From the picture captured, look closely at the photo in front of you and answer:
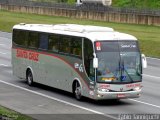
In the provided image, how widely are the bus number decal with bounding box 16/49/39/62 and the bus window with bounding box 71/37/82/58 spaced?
3.51 metres

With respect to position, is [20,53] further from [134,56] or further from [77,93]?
[134,56]

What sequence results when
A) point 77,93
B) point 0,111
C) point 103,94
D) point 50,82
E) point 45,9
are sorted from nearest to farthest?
point 0,111
point 103,94
point 77,93
point 50,82
point 45,9

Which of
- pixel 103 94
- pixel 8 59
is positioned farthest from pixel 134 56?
pixel 8 59

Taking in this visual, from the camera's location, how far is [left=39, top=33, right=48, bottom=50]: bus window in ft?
77.7

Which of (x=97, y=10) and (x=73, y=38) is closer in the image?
(x=73, y=38)

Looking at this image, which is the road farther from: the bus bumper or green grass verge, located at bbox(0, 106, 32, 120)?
green grass verge, located at bbox(0, 106, 32, 120)

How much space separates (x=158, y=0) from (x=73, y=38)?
64.4 metres

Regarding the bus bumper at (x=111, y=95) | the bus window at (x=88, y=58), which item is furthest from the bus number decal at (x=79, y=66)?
the bus bumper at (x=111, y=95)

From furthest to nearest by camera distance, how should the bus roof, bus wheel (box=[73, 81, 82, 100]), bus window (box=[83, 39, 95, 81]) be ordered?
bus wheel (box=[73, 81, 82, 100]) → the bus roof → bus window (box=[83, 39, 95, 81])

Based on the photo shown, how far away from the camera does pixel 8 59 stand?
36844 millimetres

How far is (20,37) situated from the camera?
26.3 metres

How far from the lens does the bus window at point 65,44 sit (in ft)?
71.6

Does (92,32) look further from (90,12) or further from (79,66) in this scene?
(90,12)

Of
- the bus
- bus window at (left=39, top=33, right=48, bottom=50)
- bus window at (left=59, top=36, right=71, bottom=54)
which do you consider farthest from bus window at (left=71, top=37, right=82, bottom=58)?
bus window at (left=39, top=33, right=48, bottom=50)
